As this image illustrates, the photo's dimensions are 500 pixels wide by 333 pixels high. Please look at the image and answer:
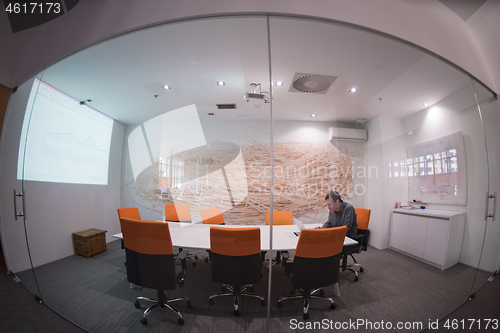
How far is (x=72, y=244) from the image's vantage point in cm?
171

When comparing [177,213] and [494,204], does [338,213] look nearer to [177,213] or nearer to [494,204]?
[177,213]

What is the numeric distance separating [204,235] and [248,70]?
6.17 feet

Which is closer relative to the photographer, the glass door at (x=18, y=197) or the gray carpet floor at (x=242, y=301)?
the gray carpet floor at (x=242, y=301)

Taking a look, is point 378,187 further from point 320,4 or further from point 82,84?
point 82,84

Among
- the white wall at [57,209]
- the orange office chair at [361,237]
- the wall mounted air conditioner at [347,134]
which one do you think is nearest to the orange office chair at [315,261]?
the orange office chair at [361,237]

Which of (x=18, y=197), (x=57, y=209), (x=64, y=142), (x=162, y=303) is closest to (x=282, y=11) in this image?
(x=64, y=142)

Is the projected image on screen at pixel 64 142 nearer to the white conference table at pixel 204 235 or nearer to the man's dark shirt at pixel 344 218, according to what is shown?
the white conference table at pixel 204 235

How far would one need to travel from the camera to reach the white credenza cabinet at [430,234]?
1712mm

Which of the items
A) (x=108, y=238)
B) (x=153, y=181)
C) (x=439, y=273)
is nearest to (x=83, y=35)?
(x=153, y=181)

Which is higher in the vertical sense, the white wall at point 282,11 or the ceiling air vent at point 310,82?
the white wall at point 282,11

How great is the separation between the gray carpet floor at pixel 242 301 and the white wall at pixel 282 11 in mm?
2653

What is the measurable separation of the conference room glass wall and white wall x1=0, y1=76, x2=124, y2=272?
0.02 metres

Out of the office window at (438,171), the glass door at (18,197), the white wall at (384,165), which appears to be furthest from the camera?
the glass door at (18,197)

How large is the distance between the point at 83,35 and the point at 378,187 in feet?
13.4
